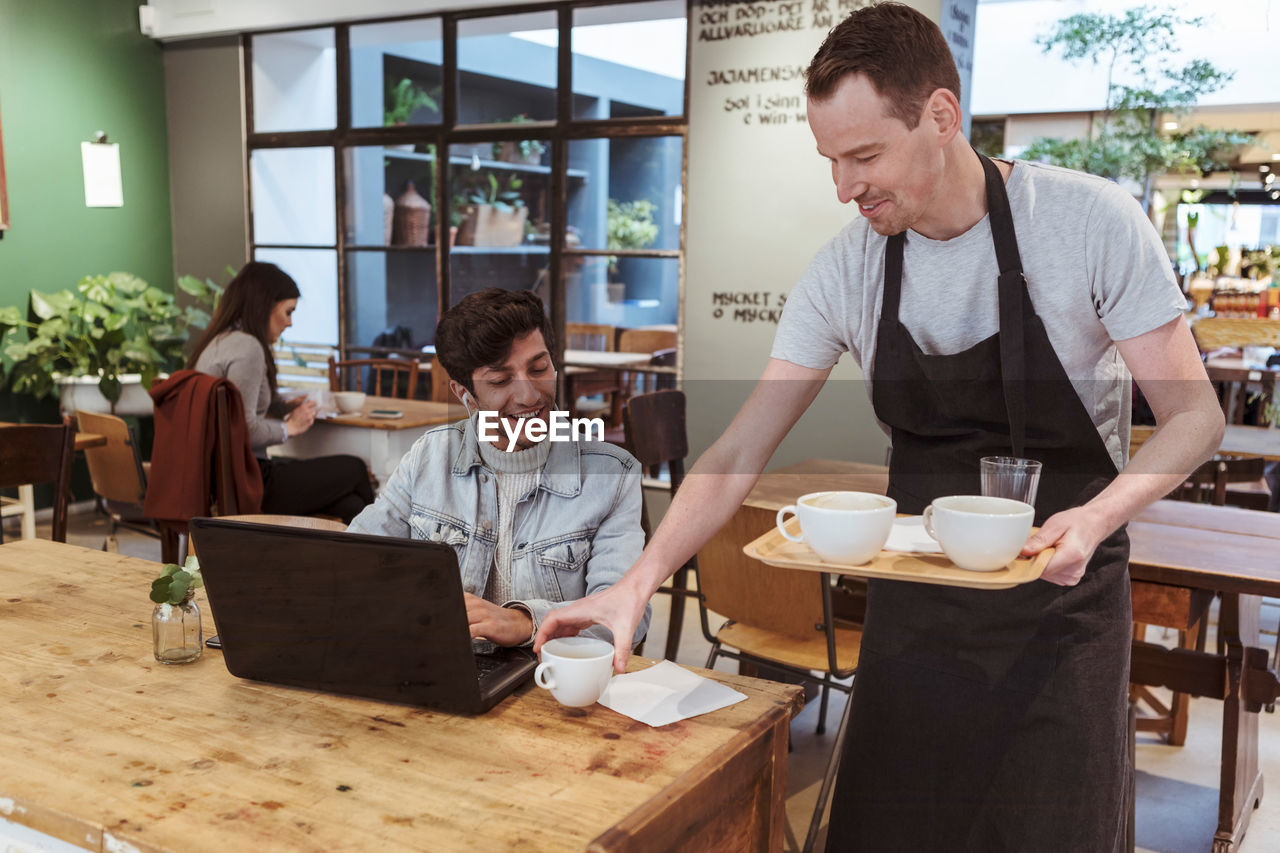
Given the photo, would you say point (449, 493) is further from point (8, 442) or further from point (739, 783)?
point (8, 442)

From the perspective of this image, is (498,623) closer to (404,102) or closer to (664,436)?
(664,436)

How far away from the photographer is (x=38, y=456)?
9.91 ft

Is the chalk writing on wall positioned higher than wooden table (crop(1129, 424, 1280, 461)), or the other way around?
the chalk writing on wall

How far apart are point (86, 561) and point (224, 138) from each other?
4.82 meters

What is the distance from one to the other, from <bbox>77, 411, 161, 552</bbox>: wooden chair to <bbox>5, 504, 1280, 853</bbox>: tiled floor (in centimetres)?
205

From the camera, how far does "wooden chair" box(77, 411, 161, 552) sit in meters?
3.80

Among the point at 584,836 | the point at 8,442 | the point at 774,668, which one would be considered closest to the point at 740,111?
the point at 774,668

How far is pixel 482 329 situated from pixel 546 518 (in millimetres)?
358

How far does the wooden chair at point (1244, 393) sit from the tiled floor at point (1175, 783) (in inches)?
76.5

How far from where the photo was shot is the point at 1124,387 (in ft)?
5.01

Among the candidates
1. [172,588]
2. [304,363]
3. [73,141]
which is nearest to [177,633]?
[172,588]

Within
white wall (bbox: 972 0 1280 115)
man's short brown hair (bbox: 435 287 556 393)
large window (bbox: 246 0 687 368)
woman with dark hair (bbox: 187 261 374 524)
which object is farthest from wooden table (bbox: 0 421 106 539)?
white wall (bbox: 972 0 1280 115)

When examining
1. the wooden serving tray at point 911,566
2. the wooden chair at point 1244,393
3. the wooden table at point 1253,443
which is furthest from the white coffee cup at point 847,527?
the wooden chair at point 1244,393

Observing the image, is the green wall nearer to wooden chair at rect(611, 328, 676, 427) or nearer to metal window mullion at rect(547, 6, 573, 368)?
metal window mullion at rect(547, 6, 573, 368)
